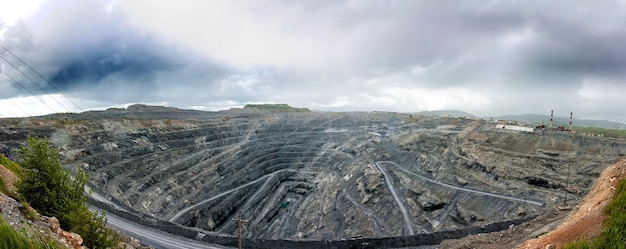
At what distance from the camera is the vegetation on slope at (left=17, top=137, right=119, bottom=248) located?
13114mm

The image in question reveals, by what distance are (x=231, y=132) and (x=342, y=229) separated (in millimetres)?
49462

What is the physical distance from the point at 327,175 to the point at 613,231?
63.4 m

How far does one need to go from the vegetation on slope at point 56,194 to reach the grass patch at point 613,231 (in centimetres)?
1788

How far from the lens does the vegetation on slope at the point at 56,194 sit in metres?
13.1

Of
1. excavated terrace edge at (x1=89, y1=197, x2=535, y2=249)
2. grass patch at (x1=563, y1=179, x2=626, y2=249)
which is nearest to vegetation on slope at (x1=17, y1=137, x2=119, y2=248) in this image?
excavated terrace edge at (x1=89, y1=197, x2=535, y2=249)

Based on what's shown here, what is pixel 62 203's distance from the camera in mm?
14102

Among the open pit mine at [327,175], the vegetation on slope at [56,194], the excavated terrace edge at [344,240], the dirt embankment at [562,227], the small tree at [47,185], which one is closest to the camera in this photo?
the dirt embankment at [562,227]

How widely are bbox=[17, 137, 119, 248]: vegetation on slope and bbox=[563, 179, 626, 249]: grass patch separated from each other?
1788cm

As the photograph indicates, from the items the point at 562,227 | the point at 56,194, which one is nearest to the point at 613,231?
the point at 562,227

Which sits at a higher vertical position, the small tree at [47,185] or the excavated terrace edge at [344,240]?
the small tree at [47,185]

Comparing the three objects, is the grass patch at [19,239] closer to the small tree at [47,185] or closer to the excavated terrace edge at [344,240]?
the small tree at [47,185]

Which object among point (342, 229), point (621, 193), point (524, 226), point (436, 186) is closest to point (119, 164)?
point (342, 229)

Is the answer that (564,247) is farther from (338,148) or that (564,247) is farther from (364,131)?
(364,131)

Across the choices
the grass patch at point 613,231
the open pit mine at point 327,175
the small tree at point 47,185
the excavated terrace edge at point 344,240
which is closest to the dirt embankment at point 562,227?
the grass patch at point 613,231
